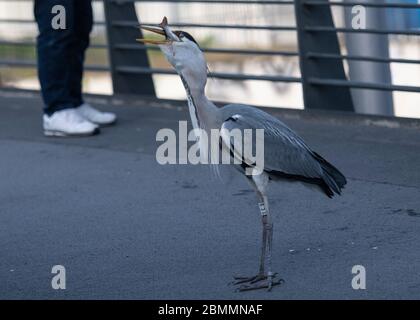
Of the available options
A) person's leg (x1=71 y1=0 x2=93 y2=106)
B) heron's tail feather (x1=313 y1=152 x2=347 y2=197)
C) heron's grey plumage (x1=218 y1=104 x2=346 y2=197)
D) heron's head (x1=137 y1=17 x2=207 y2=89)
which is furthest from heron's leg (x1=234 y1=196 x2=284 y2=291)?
person's leg (x1=71 y1=0 x2=93 y2=106)

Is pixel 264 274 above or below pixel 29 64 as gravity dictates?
below

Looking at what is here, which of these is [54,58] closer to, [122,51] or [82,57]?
[82,57]

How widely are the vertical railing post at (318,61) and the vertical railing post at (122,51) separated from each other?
1923 millimetres

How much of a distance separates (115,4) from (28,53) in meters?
7.43

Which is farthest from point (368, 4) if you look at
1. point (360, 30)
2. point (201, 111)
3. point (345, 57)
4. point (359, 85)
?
point (201, 111)

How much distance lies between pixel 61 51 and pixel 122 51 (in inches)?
70.8

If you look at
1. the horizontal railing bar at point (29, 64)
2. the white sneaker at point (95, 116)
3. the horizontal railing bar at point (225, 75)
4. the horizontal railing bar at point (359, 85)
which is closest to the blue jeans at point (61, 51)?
the white sneaker at point (95, 116)

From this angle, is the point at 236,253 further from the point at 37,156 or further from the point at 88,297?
the point at 37,156

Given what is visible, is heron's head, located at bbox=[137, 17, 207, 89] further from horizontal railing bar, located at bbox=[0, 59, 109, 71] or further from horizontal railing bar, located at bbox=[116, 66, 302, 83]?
horizontal railing bar, located at bbox=[0, 59, 109, 71]

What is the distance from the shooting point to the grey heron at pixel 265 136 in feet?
19.1

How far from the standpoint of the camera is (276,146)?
5.99 meters

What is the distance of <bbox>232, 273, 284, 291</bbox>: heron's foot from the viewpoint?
603 centimetres

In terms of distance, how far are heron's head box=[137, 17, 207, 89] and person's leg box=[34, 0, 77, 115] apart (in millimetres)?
3817

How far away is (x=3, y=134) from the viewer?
1020cm
